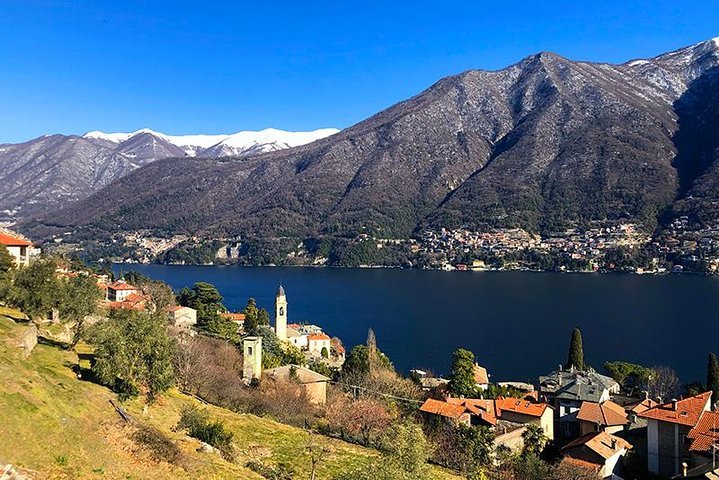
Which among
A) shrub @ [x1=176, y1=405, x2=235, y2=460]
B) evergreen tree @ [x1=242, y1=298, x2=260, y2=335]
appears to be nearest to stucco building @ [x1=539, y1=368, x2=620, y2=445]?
shrub @ [x1=176, y1=405, x2=235, y2=460]

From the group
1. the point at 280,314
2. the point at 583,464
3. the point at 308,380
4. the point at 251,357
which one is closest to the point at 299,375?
the point at 308,380

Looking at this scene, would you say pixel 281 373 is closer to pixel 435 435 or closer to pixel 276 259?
pixel 435 435

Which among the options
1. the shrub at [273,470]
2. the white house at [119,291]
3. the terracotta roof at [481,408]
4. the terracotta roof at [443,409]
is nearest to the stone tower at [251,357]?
the terracotta roof at [443,409]

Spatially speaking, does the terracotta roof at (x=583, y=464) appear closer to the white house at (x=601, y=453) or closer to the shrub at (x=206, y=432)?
the white house at (x=601, y=453)

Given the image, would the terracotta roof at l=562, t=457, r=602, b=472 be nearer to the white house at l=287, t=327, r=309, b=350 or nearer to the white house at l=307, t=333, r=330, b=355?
the white house at l=307, t=333, r=330, b=355

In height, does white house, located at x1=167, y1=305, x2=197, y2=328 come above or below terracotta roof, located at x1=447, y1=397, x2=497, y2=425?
above

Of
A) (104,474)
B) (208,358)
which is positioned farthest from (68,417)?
(208,358)
